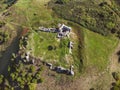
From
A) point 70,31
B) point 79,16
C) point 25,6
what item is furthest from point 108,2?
point 25,6

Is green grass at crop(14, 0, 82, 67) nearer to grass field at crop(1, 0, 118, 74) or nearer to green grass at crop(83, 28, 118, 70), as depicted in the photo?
grass field at crop(1, 0, 118, 74)

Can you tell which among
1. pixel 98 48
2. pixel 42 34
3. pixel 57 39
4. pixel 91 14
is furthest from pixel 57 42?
pixel 91 14

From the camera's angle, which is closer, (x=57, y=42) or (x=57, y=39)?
(x=57, y=42)

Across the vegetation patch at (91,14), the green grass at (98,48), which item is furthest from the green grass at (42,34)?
the green grass at (98,48)

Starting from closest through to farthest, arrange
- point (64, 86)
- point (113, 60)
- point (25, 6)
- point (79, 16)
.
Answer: point (64, 86) < point (113, 60) < point (79, 16) < point (25, 6)

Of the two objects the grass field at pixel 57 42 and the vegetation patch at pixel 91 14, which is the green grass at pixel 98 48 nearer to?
the grass field at pixel 57 42

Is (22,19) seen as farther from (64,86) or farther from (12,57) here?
(64,86)

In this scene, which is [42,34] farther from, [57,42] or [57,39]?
[57,42]

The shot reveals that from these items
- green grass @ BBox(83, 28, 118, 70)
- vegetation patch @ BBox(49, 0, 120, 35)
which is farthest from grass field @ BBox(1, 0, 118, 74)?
vegetation patch @ BBox(49, 0, 120, 35)
